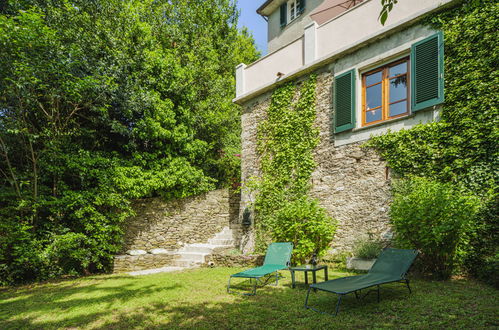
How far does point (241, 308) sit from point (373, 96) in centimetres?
561

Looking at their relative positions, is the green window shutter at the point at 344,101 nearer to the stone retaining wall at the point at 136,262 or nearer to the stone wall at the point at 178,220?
the stone wall at the point at 178,220

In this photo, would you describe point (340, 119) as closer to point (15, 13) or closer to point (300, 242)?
point (300, 242)

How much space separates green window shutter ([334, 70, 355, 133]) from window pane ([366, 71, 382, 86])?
37 cm

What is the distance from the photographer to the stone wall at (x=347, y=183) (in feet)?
20.4

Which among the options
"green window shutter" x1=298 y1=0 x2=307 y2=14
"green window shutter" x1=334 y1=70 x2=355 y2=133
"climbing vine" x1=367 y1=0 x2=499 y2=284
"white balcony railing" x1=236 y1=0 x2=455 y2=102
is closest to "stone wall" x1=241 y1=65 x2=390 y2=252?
"green window shutter" x1=334 y1=70 x2=355 y2=133

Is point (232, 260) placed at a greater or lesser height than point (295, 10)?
lesser

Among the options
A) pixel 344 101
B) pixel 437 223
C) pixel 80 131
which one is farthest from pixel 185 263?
pixel 437 223

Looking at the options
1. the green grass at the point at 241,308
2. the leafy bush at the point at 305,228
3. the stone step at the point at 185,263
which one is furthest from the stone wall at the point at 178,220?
the green grass at the point at 241,308

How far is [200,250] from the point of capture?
8.88m

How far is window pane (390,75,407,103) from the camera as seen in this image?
622 cm

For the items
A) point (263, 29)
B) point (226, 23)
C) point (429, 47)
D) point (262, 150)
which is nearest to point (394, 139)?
point (429, 47)

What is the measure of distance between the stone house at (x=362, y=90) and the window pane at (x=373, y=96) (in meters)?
0.02

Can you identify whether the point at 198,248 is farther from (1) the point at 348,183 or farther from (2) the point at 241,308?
(2) the point at 241,308

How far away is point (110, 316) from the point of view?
13.0ft
